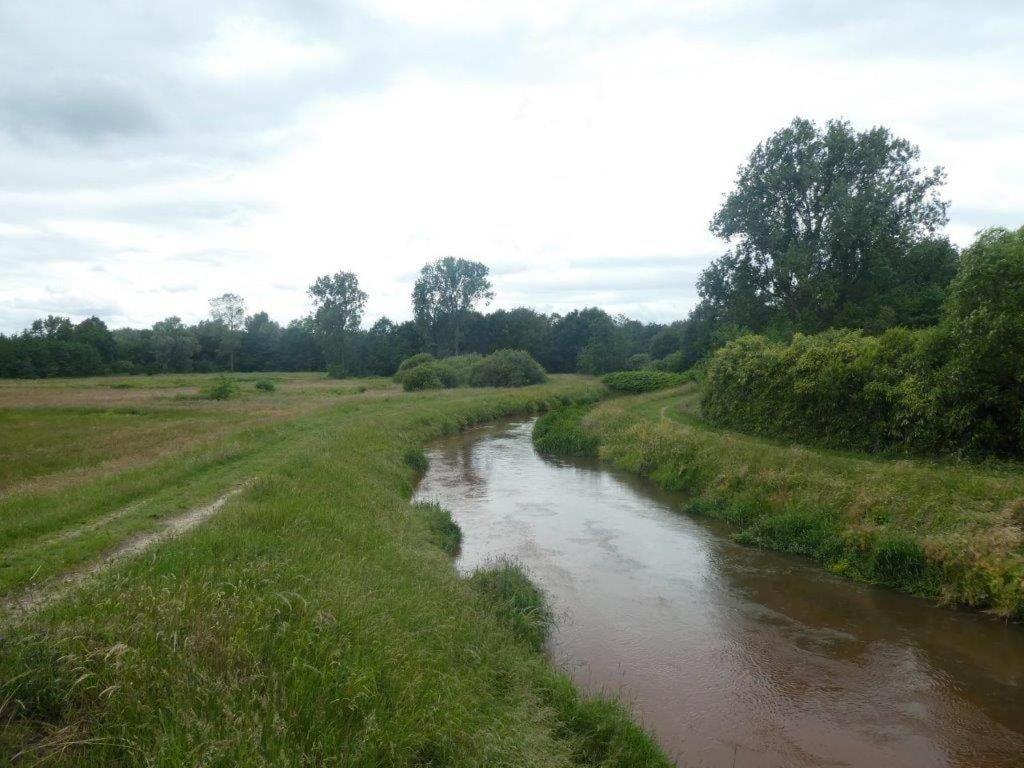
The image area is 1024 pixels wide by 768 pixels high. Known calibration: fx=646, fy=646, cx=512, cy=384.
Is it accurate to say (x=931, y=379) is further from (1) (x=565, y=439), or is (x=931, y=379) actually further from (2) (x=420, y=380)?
(2) (x=420, y=380)

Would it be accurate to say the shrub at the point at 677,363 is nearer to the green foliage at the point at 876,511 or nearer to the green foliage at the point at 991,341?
the green foliage at the point at 876,511

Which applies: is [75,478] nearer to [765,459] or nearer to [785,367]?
[765,459]

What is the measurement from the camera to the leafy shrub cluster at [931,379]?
13414 millimetres

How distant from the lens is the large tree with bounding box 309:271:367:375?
84812mm

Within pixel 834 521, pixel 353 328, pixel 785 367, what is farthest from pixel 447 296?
pixel 834 521

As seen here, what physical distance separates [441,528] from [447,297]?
243ft

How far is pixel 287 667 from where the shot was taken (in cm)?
513

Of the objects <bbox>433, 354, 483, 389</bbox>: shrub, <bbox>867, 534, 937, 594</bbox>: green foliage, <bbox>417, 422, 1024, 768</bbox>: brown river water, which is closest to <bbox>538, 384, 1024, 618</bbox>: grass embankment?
<bbox>867, 534, 937, 594</bbox>: green foliage

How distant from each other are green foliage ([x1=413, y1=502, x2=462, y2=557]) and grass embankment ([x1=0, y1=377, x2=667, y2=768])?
229 cm

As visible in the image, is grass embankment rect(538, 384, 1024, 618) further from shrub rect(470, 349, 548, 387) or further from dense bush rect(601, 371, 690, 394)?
shrub rect(470, 349, 548, 387)

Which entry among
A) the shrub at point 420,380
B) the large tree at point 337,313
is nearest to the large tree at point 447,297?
the large tree at point 337,313

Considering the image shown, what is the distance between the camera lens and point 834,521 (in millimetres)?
13062

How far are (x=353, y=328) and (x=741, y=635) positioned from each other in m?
82.0

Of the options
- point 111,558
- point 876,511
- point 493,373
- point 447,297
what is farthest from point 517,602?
point 447,297
